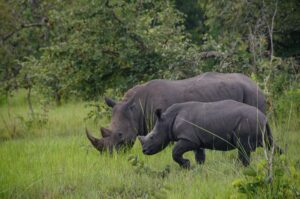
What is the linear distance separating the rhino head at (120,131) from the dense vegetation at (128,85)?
0.19 meters

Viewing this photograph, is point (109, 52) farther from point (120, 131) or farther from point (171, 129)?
point (171, 129)

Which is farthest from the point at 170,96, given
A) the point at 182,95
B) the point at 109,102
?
the point at 109,102

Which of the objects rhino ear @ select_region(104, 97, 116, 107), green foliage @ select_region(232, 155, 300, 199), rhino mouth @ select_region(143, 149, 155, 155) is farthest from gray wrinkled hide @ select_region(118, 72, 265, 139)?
green foliage @ select_region(232, 155, 300, 199)

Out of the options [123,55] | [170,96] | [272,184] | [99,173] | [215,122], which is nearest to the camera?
[272,184]

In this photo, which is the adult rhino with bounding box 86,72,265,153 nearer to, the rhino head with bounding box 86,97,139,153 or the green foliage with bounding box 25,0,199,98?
the rhino head with bounding box 86,97,139,153

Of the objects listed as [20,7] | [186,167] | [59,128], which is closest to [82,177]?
[186,167]

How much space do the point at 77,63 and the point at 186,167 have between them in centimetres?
531

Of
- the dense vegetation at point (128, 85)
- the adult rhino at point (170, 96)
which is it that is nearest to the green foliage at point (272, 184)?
the dense vegetation at point (128, 85)

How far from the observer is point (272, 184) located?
5.37 meters

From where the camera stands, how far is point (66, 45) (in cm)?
1208

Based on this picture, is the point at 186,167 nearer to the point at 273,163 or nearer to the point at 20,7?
the point at 273,163

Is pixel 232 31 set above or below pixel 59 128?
above

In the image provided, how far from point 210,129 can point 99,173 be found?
1.43 metres

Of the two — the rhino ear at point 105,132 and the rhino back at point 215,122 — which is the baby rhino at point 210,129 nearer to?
the rhino back at point 215,122
